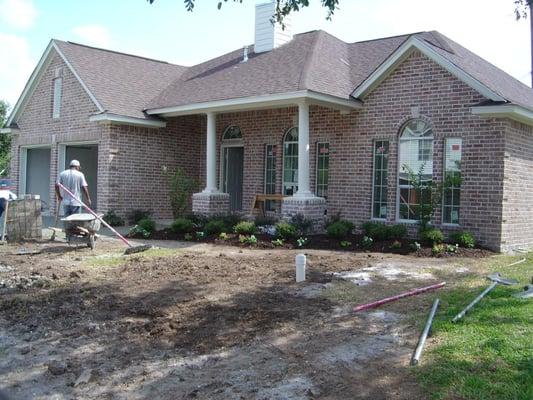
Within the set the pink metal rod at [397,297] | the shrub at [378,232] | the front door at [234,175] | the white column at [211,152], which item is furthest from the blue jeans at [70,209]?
the pink metal rod at [397,297]

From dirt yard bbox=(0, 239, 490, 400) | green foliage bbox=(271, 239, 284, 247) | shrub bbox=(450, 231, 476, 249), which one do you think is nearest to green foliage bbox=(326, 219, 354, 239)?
green foliage bbox=(271, 239, 284, 247)

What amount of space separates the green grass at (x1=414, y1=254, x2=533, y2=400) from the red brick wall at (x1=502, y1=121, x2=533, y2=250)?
585cm

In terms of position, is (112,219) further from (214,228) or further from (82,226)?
(82,226)

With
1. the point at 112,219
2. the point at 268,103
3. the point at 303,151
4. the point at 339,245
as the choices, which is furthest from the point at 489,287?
the point at 112,219

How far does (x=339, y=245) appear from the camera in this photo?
1288 centimetres

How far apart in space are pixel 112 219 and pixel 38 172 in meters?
7.04

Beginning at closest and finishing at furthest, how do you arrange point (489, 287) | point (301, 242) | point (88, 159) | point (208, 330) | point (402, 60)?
point (208, 330) < point (489, 287) < point (301, 242) < point (402, 60) < point (88, 159)

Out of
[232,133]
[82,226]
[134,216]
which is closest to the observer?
[82,226]

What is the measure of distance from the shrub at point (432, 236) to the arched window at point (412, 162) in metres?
0.91

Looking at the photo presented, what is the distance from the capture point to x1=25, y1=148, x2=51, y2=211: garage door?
2261 centimetres

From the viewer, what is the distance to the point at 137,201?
18.4 meters

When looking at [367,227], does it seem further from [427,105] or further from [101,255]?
[101,255]

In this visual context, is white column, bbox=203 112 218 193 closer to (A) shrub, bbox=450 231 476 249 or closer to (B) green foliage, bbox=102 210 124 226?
(B) green foliage, bbox=102 210 124 226

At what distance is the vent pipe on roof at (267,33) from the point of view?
1880 cm
